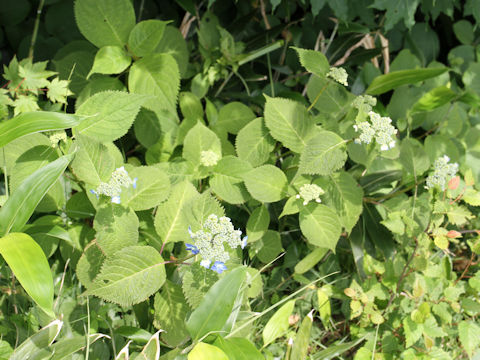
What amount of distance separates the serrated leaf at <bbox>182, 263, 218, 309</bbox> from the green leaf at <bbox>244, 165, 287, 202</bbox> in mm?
351

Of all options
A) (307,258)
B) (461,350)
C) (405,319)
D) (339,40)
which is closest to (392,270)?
(405,319)

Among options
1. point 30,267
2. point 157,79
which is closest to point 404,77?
point 157,79

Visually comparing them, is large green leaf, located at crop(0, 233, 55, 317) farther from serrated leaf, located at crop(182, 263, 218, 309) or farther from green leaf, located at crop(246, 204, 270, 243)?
green leaf, located at crop(246, 204, 270, 243)

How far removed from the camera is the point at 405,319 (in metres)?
1.46

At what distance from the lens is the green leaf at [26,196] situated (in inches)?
41.2

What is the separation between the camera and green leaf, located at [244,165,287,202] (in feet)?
4.72

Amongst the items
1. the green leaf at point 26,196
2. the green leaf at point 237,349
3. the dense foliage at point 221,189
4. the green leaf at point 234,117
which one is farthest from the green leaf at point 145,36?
the green leaf at point 237,349

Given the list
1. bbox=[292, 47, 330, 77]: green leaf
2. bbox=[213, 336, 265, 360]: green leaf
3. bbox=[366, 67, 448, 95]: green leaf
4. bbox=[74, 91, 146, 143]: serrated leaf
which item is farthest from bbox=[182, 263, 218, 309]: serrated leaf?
bbox=[366, 67, 448, 95]: green leaf

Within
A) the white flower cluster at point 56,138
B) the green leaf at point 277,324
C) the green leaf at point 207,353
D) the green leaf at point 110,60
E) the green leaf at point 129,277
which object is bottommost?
the green leaf at point 277,324

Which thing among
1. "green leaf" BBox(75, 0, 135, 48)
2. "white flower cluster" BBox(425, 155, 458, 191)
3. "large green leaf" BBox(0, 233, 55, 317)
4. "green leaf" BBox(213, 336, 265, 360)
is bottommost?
"green leaf" BBox(213, 336, 265, 360)

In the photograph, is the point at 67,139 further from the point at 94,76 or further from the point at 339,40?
the point at 339,40

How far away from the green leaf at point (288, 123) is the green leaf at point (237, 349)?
66 cm

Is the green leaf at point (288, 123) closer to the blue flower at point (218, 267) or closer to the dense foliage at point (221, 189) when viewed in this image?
the dense foliage at point (221, 189)

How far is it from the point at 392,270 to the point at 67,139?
46.3 inches
